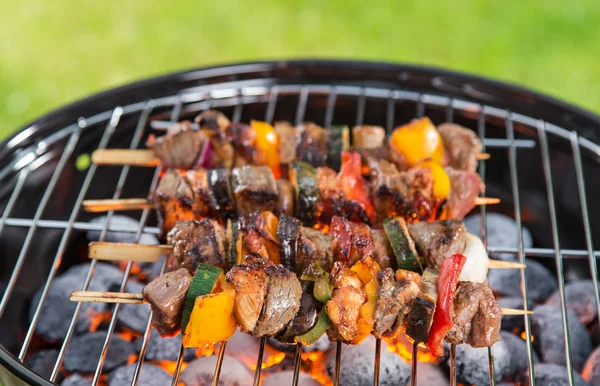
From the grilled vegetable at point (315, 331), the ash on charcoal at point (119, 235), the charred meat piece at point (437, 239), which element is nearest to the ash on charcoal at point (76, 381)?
the ash on charcoal at point (119, 235)

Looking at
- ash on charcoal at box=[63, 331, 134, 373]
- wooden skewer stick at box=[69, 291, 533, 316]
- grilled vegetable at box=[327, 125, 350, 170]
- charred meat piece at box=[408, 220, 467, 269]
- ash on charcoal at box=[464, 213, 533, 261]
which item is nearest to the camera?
wooden skewer stick at box=[69, 291, 533, 316]

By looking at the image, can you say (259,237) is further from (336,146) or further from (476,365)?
(476,365)

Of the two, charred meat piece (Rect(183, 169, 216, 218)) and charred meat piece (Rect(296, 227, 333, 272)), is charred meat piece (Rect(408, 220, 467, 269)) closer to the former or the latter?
charred meat piece (Rect(296, 227, 333, 272))

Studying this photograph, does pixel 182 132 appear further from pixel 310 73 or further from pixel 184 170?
pixel 310 73

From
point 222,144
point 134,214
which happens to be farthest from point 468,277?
point 134,214

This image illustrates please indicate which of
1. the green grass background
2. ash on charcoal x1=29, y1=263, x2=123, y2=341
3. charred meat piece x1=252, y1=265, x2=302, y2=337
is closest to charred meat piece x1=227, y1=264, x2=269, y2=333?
charred meat piece x1=252, y1=265, x2=302, y2=337

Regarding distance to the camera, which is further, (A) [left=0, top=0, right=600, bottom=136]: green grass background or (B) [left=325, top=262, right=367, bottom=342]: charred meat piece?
(A) [left=0, top=0, right=600, bottom=136]: green grass background
